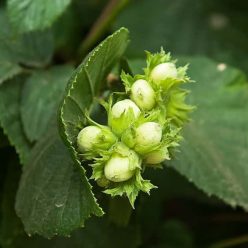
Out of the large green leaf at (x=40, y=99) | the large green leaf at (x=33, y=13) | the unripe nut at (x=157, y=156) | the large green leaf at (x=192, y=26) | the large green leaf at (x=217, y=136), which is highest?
the large green leaf at (x=33, y=13)

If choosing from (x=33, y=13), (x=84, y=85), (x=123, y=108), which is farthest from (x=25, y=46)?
(x=123, y=108)

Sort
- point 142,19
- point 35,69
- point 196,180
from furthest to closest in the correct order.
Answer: point 142,19 < point 35,69 < point 196,180

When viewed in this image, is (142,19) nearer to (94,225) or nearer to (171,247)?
(171,247)

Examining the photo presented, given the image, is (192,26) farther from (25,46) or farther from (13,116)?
(13,116)

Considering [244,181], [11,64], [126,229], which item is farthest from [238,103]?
[11,64]

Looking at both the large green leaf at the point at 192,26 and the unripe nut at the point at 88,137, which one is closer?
the unripe nut at the point at 88,137

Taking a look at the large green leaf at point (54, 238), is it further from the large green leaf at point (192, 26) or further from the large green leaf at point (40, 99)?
the large green leaf at point (192, 26)

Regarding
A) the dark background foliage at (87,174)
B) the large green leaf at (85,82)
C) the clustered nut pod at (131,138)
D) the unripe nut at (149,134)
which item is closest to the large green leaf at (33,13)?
the dark background foliage at (87,174)

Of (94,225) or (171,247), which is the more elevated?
(94,225)
